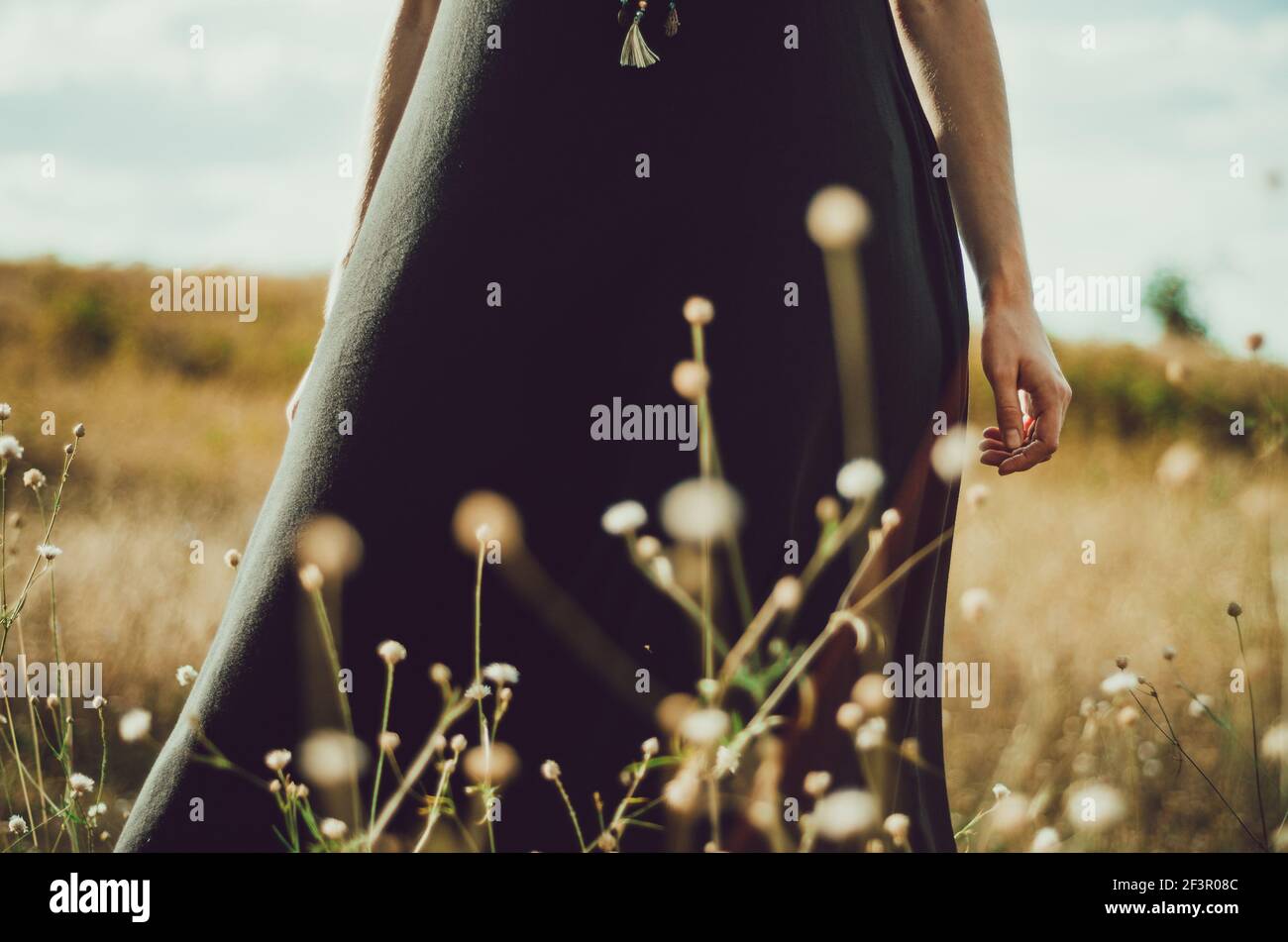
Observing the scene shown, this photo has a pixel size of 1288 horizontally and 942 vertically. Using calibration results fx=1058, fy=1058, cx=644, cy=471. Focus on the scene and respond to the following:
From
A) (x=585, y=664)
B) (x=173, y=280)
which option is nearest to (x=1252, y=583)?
(x=585, y=664)

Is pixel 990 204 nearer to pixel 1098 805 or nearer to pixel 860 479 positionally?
pixel 860 479

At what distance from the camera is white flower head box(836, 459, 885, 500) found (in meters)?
1.42

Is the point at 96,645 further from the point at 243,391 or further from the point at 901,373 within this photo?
the point at 243,391

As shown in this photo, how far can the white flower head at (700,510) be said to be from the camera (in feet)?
4.59

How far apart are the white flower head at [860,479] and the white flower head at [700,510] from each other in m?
0.15

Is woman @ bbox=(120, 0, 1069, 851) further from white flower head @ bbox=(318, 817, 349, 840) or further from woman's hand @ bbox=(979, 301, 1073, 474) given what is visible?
white flower head @ bbox=(318, 817, 349, 840)

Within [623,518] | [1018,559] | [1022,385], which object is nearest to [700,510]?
[623,518]

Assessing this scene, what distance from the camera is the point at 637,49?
145cm

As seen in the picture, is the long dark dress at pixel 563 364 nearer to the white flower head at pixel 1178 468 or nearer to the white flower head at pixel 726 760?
the white flower head at pixel 726 760

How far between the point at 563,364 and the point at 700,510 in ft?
0.89
